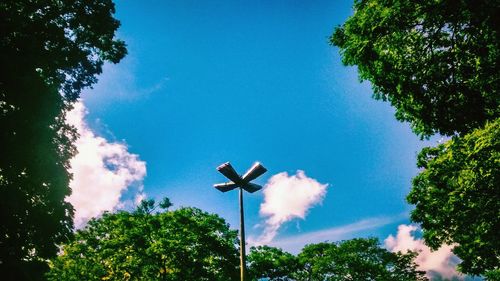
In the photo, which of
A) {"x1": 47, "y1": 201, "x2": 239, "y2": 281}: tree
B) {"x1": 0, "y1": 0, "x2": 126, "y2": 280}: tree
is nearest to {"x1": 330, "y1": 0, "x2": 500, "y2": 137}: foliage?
{"x1": 0, "y1": 0, "x2": 126, "y2": 280}: tree

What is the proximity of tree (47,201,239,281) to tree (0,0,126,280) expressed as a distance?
1230 centimetres

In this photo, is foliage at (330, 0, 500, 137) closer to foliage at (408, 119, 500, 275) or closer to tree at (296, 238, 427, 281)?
foliage at (408, 119, 500, 275)

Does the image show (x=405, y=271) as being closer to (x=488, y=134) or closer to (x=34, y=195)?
(x=488, y=134)

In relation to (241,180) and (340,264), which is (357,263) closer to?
(340,264)

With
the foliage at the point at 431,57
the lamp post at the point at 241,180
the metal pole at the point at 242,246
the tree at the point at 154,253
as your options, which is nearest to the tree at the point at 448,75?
the foliage at the point at 431,57

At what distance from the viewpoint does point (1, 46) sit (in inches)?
426

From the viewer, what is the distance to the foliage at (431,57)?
10.5 metres

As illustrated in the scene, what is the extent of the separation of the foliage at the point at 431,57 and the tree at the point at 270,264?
3166cm

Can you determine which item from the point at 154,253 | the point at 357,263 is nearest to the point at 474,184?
the point at 154,253

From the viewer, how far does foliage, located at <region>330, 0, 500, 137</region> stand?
10.5 meters

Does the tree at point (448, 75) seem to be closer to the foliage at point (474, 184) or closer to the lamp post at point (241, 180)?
the foliage at point (474, 184)

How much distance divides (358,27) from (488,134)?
6.34 metres

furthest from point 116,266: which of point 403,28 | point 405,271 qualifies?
point 405,271

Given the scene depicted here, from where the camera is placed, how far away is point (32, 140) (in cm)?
1107
